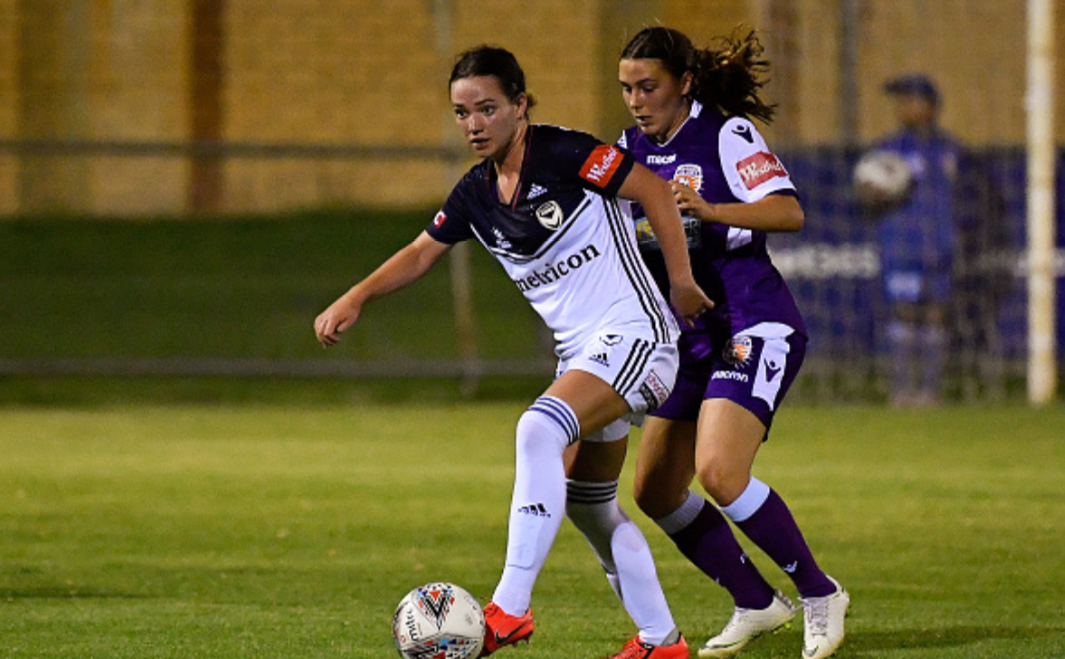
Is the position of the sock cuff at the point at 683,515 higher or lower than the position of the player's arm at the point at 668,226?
lower

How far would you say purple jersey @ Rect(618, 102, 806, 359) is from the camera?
566 cm

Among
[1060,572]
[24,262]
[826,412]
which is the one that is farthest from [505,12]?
[1060,572]

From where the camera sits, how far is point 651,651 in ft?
17.1

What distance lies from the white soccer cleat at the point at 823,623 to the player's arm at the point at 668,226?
3.56 feet

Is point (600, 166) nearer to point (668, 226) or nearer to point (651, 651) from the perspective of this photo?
point (668, 226)

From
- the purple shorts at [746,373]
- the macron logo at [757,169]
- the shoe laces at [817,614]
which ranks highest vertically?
the macron logo at [757,169]

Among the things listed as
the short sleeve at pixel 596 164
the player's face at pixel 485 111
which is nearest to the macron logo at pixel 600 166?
the short sleeve at pixel 596 164

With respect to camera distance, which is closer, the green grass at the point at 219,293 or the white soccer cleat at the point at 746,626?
the white soccer cleat at the point at 746,626

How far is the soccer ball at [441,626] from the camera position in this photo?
15.4ft

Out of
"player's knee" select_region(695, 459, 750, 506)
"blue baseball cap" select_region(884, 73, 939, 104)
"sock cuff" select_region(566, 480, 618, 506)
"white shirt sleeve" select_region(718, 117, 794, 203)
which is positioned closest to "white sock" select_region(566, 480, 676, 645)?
"sock cuff" select_region(566, 480, 618, 506)

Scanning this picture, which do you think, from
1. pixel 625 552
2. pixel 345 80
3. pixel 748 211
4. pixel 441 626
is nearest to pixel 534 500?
pixel 441 626

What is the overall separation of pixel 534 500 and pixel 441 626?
411 mm

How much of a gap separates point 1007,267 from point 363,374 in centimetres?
491

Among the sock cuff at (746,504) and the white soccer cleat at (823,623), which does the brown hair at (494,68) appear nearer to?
the sock cuff at (746,504)
